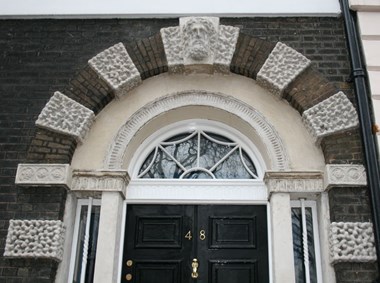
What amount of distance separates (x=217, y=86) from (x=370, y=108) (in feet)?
6.17

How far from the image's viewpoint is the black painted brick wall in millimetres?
5855

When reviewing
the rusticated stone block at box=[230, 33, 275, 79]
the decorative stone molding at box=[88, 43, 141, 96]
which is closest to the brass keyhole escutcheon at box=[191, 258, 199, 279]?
the decorative stone molding at box=[88, 43, 141, 96]

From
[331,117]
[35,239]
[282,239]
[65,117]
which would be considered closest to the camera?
[35,239]

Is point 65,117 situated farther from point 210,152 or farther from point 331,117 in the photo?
point 331,117

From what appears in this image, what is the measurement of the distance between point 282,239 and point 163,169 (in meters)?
1.79

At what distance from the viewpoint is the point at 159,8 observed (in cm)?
A: 665

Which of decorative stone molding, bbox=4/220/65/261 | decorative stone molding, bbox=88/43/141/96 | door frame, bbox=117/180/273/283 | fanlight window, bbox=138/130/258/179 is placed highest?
decorative stone molding, bbox=88/43/141/96

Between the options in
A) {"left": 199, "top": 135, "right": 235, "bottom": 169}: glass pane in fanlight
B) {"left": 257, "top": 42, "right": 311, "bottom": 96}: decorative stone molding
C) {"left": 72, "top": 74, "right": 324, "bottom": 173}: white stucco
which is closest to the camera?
{"left": 72, "top": 74, "right": 324, "bottom": 173}: white stucco

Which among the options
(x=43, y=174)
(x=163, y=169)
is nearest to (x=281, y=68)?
(x=163, y=169)

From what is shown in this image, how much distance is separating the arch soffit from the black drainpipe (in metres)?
0.15

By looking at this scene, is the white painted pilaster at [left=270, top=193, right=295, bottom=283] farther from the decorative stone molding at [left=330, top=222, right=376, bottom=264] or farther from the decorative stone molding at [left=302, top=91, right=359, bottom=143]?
the decorative stone molding at [left=302, top=91, right=359, bottom=143]

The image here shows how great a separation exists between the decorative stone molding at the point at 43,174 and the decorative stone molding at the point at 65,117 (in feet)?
1.48

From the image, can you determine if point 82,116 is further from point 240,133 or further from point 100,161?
point 240,133

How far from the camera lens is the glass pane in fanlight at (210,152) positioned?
646 centimetres
